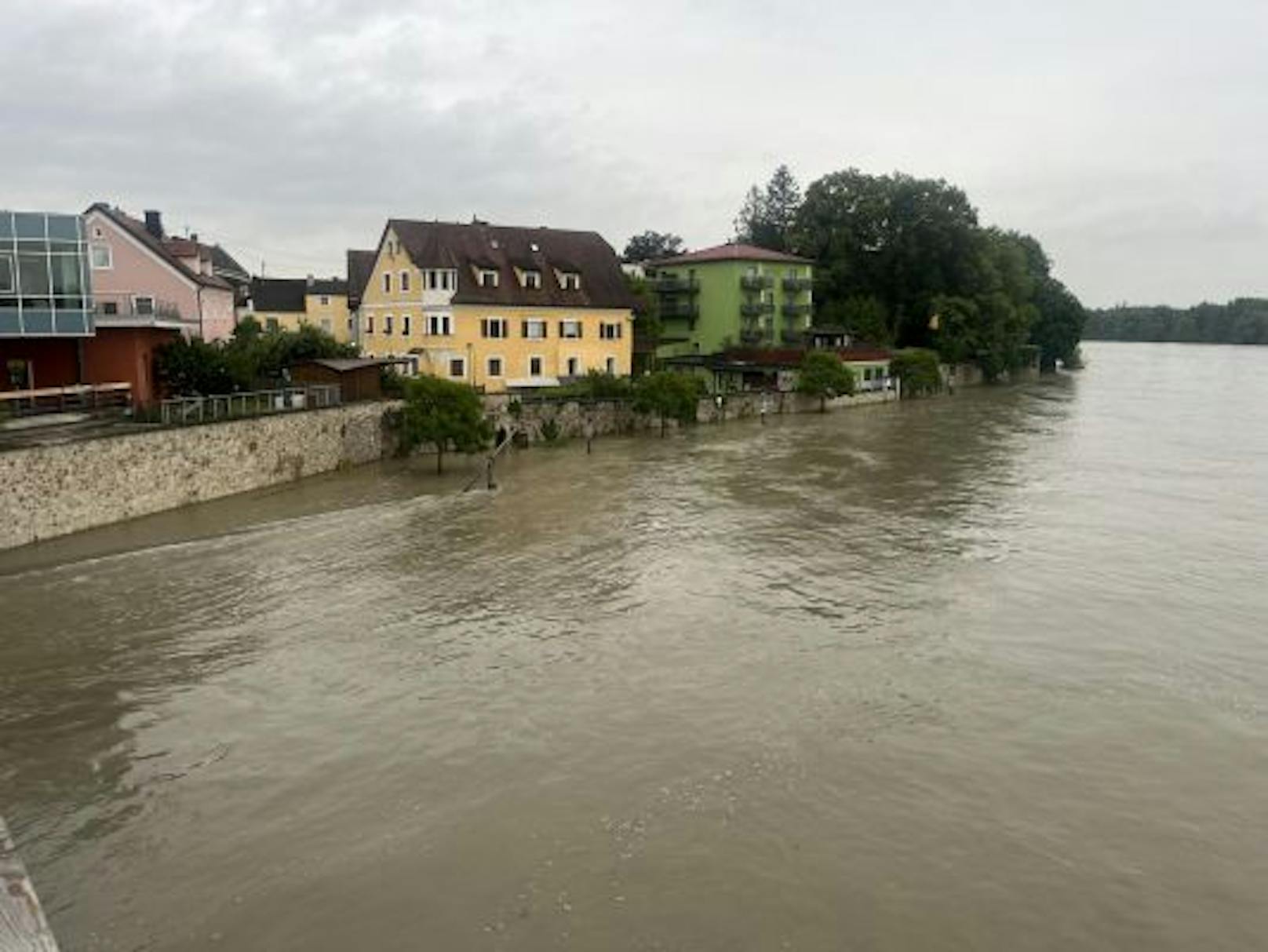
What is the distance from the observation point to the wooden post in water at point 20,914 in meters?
9.32

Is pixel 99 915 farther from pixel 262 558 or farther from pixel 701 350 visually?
pixel 701 350

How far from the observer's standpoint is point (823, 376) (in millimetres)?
64500

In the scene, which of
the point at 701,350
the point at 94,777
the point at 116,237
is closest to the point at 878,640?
the point at 94,777

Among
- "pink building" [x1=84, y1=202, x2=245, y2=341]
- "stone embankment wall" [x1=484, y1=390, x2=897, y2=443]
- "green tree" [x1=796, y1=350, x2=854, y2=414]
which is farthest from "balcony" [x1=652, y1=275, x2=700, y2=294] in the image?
"pink building" [x1=84, y1=202, x2=245, y2=341]

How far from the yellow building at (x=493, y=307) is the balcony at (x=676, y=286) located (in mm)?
16381

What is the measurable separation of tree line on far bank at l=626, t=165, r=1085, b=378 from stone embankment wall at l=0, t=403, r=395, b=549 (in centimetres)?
5438

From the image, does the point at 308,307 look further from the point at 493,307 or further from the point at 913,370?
the point at 913,370

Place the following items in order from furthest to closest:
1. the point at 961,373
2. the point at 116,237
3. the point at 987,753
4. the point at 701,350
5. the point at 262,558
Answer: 1. the point at 961,373
2. the point at 701,350
3. the point at 116,237
4. the point at 262,558
5. the point at 987,753

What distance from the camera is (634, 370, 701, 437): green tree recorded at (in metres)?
52.4

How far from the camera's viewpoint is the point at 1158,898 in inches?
454

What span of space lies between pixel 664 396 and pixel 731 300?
25.3m

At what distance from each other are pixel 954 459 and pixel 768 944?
38.0m

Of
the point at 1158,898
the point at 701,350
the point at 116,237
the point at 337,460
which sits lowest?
the point at 1158,898

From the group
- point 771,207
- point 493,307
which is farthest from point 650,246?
point 493,307
